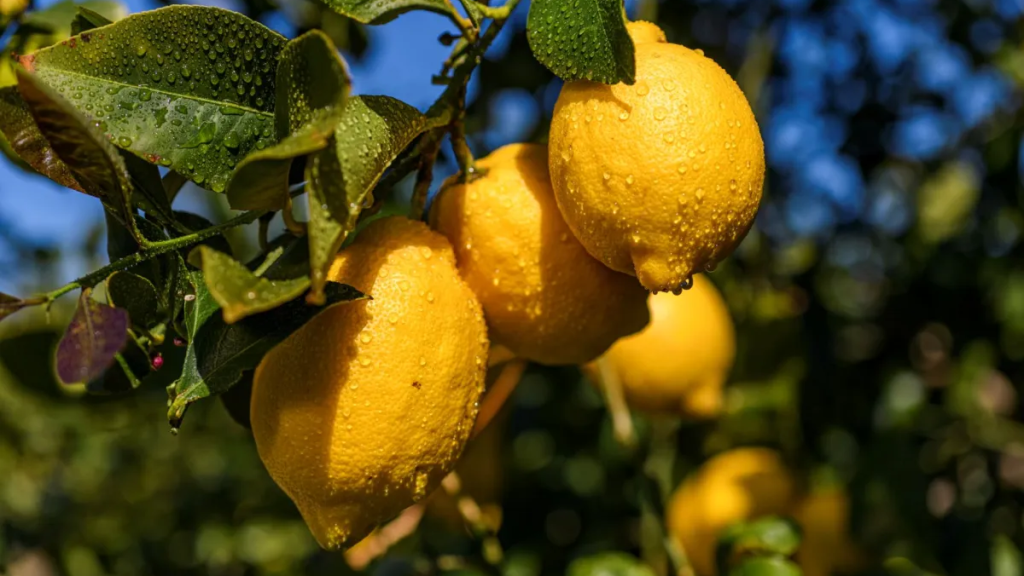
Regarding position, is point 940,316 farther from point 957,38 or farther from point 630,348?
point 630,348

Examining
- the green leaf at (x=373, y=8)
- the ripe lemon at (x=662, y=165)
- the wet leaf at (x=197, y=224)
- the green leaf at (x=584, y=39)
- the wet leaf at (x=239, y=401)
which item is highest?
the green leaf at (x=373, y=8)

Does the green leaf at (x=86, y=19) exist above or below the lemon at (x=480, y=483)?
above

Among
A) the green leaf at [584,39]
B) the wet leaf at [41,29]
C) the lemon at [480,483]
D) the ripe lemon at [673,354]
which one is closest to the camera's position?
the green leaf at [584,39]

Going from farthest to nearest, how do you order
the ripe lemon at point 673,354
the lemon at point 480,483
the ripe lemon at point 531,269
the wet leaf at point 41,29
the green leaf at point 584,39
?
the lemon at point 480,483
the ripe lemon at point 673,354
the wet leaf at point 41,29
the ripe lemon at point 531,269
the green leaf at point 584,39

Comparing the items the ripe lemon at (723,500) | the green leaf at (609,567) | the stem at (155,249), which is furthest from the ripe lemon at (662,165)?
the ripe lemon at (723,500)

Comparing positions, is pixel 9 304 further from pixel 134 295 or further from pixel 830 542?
pixel 830 542

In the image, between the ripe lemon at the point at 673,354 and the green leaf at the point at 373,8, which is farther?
the ripe lemon at the point at 673,354

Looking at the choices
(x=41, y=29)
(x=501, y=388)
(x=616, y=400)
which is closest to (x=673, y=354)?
(x=616, y=400)

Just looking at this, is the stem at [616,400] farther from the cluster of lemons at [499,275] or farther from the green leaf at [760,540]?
the cluster of lemons at [499,275]

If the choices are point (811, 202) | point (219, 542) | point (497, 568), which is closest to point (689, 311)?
point (497, 568)
